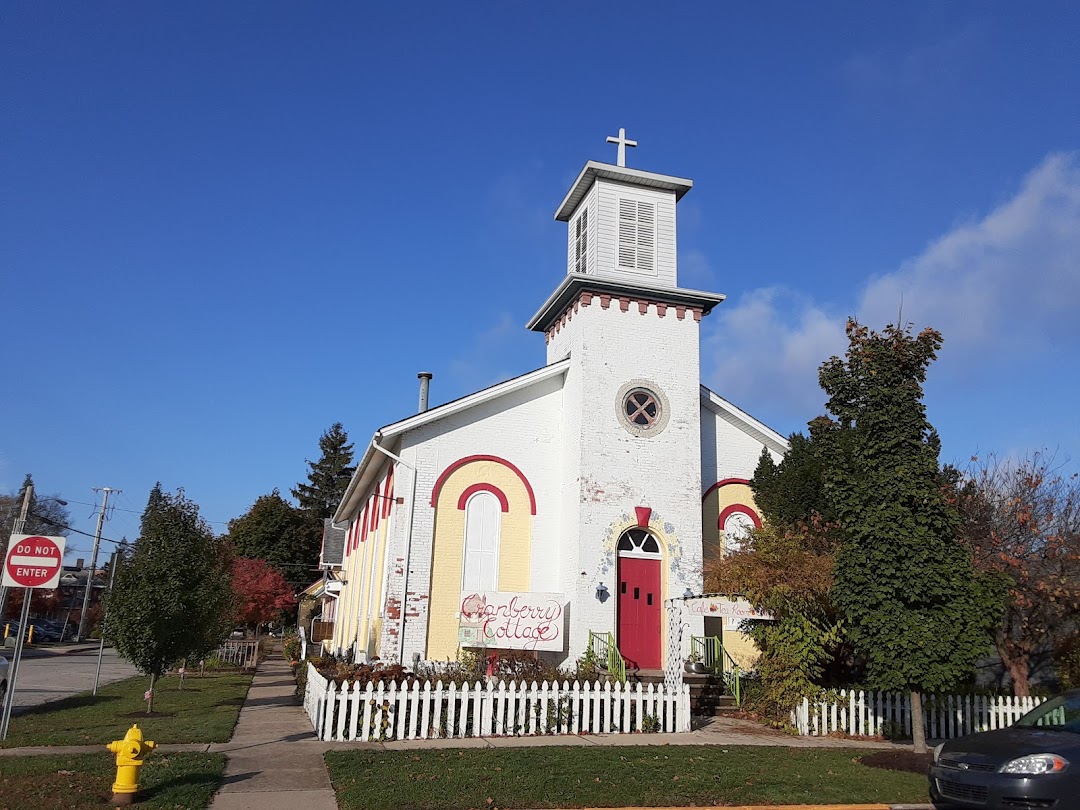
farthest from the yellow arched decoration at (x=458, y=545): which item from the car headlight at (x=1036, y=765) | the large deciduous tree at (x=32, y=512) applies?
the large deciduous tree at (x=32, y=512)

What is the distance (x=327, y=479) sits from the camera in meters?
73.2

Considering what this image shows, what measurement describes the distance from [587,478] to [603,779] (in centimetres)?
1048

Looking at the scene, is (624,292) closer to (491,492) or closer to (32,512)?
(491,492)

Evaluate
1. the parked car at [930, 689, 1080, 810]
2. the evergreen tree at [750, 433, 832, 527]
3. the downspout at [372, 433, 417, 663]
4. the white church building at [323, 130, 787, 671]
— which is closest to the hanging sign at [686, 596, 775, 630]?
the white church building at [323, 130, 787, 671]

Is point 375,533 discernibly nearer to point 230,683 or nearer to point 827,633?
point 230,683

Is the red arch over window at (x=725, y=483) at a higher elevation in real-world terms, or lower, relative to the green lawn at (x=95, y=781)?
higher

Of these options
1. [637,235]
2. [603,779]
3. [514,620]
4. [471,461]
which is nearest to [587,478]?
[471,461]

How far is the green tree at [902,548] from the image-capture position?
1280 centimetres

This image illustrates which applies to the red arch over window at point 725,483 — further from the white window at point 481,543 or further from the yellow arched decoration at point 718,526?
the white window at point 481,543

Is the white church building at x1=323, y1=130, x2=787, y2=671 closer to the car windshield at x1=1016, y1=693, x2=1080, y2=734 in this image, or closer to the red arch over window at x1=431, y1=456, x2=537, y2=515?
the red arch over window at x1=431, y1=456, x2=537, y2=515

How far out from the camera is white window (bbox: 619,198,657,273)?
22391 millimetres

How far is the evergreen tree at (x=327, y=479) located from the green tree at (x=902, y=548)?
6217 centimetres

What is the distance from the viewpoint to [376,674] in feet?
46.7

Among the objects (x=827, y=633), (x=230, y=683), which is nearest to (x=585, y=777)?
(x=827, y=633)
